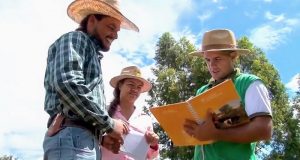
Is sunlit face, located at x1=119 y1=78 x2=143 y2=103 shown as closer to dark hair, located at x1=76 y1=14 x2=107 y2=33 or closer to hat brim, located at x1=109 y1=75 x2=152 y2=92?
hat brim, located at x1=109 y1=75 x2=152 y2=92

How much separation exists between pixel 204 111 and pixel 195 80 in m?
15.6

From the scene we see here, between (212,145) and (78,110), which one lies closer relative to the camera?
(78,110)

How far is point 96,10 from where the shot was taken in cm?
301

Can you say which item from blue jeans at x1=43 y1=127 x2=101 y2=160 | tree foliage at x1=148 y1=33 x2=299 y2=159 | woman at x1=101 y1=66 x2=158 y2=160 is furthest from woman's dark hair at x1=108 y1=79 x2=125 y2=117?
tree foliage at x1=148 y1=33 x2=299 y2=159

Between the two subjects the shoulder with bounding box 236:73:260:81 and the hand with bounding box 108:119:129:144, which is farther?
the shoulder with bounding box 236:73:260:81

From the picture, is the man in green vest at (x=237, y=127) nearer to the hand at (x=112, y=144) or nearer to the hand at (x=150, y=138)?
the hand at (x=112, y=144)

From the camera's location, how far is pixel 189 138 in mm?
3076

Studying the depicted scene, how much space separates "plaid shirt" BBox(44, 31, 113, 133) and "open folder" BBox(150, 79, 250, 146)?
459mm

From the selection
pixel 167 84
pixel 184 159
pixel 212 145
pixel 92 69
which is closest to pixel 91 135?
pixel 92 69

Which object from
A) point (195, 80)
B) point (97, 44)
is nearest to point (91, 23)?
point (97, 44)

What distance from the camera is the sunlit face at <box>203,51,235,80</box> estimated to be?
325cm

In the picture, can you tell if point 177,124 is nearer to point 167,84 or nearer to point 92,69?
point 92,69

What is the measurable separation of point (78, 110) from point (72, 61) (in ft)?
0.96

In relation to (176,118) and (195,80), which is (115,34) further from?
(195,80)
